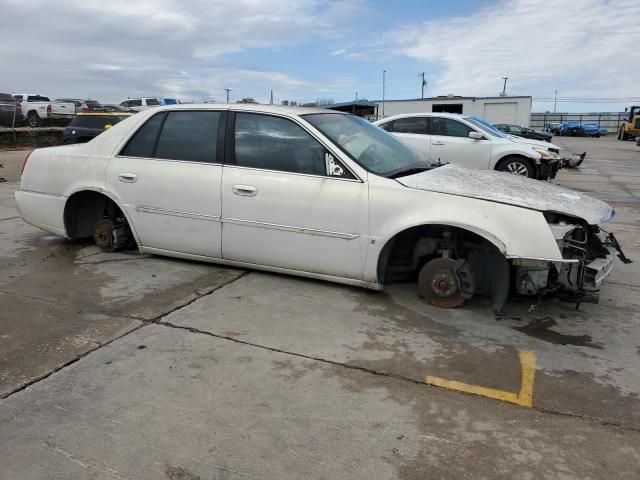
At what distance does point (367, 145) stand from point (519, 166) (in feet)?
24.8

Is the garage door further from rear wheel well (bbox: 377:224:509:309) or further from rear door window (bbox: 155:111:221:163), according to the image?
rear wheel well (bbox: 377:224:509:309)

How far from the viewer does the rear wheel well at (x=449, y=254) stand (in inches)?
157

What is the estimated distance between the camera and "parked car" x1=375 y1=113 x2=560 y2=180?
11.0 meters

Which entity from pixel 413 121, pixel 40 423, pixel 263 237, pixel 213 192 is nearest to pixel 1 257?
pixel 213 192

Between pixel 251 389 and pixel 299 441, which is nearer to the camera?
pixel 299 441

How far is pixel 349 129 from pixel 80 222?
3122 millimetres

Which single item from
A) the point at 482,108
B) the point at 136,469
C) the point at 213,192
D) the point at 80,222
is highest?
the point at 482,108

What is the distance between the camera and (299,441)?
8.23ft

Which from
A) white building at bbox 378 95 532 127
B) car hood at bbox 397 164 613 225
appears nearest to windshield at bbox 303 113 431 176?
car hood at bbox 397 164 613 225

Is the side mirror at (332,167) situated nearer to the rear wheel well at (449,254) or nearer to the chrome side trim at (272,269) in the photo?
the rear wheel well at (449,254)

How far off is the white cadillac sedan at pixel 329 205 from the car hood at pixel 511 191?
0.02 m

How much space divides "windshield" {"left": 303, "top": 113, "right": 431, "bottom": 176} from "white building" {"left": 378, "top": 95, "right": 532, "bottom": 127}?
115 ft

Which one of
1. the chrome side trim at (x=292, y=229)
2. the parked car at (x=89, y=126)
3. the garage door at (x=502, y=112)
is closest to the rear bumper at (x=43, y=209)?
the chrome side trim at (x=292, y=229)

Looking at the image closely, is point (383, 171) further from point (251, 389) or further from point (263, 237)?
point (251, 389)
